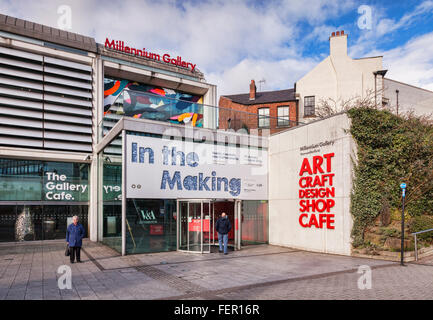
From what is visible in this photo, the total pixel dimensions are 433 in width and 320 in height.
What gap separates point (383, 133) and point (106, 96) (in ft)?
52.9

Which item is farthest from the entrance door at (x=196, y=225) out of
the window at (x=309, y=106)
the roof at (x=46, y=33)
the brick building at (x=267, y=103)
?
the window at (x=309, y=106)

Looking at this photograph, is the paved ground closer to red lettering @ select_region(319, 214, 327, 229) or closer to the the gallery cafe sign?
red lettering @ select_region(319, 214, 327, 229)

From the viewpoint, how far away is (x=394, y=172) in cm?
1468

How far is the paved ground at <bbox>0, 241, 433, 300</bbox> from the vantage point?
26.9ft

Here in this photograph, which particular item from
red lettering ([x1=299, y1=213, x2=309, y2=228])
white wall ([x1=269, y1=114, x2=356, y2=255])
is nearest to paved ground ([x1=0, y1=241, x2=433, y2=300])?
white wall ([x1=269, y1=114, x2=356, y2=255])

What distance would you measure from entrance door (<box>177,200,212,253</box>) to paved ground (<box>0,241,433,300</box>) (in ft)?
2.22

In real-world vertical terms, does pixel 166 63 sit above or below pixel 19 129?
above

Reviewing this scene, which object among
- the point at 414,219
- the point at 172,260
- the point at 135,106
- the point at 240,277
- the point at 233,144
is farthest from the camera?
the point at 233,144

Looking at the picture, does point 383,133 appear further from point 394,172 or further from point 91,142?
point 91,142

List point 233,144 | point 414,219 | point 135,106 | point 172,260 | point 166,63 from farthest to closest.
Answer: point 166,63
point 233,144
point 135,106
point 414,219
point 172,260

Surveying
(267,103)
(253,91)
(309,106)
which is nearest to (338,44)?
(309,106)

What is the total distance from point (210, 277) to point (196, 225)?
5212 mm


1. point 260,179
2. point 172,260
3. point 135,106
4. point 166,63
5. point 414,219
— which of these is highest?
point 166,63

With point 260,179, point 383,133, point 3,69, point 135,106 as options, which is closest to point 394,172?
point 383,133
